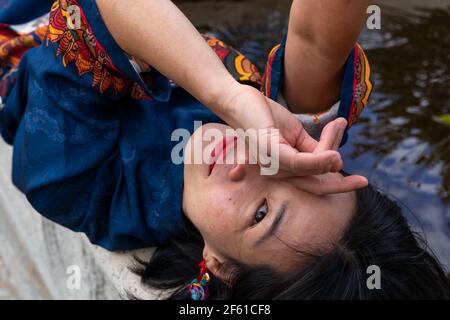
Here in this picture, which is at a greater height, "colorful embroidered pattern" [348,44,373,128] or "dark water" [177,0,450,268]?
"colorful embroidered pattern" [348,44,373,128]

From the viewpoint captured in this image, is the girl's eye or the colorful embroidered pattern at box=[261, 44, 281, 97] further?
the colorful embroidered pattern at box=[261, 44, 281, 97]

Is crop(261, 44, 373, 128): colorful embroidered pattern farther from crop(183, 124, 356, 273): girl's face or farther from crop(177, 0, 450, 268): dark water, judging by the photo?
crop(177, 0, 450, 268): dark water

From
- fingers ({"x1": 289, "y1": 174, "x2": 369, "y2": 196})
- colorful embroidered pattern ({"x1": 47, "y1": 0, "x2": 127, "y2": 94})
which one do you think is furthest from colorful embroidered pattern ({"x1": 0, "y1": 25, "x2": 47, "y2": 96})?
fingers ({"x1": 289, "y1": 174, "x2": 369, "y2": 196})

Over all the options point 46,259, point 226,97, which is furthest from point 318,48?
point 46,259

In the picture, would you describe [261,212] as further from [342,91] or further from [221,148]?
[342,91]

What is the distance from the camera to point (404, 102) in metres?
2.10

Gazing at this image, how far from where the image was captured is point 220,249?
1241mm

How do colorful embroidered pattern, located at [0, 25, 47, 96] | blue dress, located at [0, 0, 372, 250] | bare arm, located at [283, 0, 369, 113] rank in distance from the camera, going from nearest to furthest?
bare arm, located at [283, 0, 369, 113]
blue dress, located at [0, 0, 372, 250]
colorful embroidered pattern, located at [0, 25, 47, 96]

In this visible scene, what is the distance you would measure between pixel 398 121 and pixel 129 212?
3.37 ft

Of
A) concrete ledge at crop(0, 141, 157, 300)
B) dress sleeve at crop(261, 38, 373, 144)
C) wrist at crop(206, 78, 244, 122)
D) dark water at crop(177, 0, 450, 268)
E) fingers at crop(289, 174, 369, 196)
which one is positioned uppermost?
wrist at crop(206, 78, 244, 122)

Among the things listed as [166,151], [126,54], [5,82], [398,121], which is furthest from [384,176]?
[5,82]

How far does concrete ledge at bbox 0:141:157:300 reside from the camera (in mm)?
1496

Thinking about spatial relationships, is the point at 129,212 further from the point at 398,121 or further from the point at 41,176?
the point at 398,121

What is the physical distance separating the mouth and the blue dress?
5.4 inches
